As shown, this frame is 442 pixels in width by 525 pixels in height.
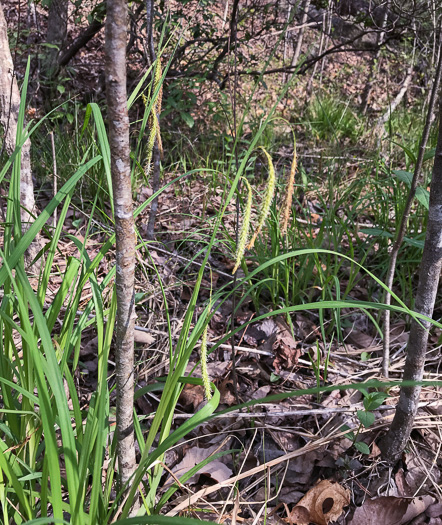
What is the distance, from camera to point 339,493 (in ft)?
4.22

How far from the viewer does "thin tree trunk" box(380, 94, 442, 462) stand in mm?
1141

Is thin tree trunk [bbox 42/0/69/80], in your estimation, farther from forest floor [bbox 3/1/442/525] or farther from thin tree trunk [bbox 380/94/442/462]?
thin tree trunk [bbox 380/94/442/462]

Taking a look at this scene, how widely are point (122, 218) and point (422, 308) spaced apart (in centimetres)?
87

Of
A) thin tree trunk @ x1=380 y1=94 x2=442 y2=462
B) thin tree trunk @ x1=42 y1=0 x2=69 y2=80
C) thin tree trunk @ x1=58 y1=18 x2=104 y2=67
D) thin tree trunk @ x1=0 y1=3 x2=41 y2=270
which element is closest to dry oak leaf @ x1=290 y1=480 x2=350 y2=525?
thin tree trunk @ x1=380 y1=94 x2=442 y2=462

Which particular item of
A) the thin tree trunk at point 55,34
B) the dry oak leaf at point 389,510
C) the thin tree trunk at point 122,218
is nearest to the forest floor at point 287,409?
the dry oak leaf at point 389,510

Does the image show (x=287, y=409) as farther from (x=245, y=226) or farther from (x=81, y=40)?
(x=81, y=40)

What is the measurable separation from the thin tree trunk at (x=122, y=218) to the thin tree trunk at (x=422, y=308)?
71 centimetres

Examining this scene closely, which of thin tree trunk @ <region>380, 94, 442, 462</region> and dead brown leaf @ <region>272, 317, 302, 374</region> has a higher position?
thin tree trunk @ <region>380, 94, 442, 462</region>

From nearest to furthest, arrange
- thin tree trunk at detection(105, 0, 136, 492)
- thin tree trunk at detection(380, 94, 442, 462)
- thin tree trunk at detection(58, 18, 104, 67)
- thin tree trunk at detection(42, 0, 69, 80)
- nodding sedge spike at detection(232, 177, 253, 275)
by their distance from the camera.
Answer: thin tree trunk at detection(105, 0, 136, 492) → nodding sedge spike at detection(232, 177, 253, 275) → thin tree trunk at detection(380, 94, 442, 462) → thin tree trunk at detection(58, 18, 104, 67) → thin tree trunk at detection(42, 0, 69, 80)

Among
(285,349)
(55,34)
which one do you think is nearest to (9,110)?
(285,349)

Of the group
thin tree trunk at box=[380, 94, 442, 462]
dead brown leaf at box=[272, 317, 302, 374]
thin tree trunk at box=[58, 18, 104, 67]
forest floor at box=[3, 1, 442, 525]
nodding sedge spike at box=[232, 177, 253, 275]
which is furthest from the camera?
thin tree trunk at box=[58, 18, 104, 67]

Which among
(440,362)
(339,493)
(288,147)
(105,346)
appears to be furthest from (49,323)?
(288,147)

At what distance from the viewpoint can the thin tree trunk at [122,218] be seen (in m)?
0.70

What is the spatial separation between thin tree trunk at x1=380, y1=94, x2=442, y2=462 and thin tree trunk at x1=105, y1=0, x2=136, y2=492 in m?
0.71
